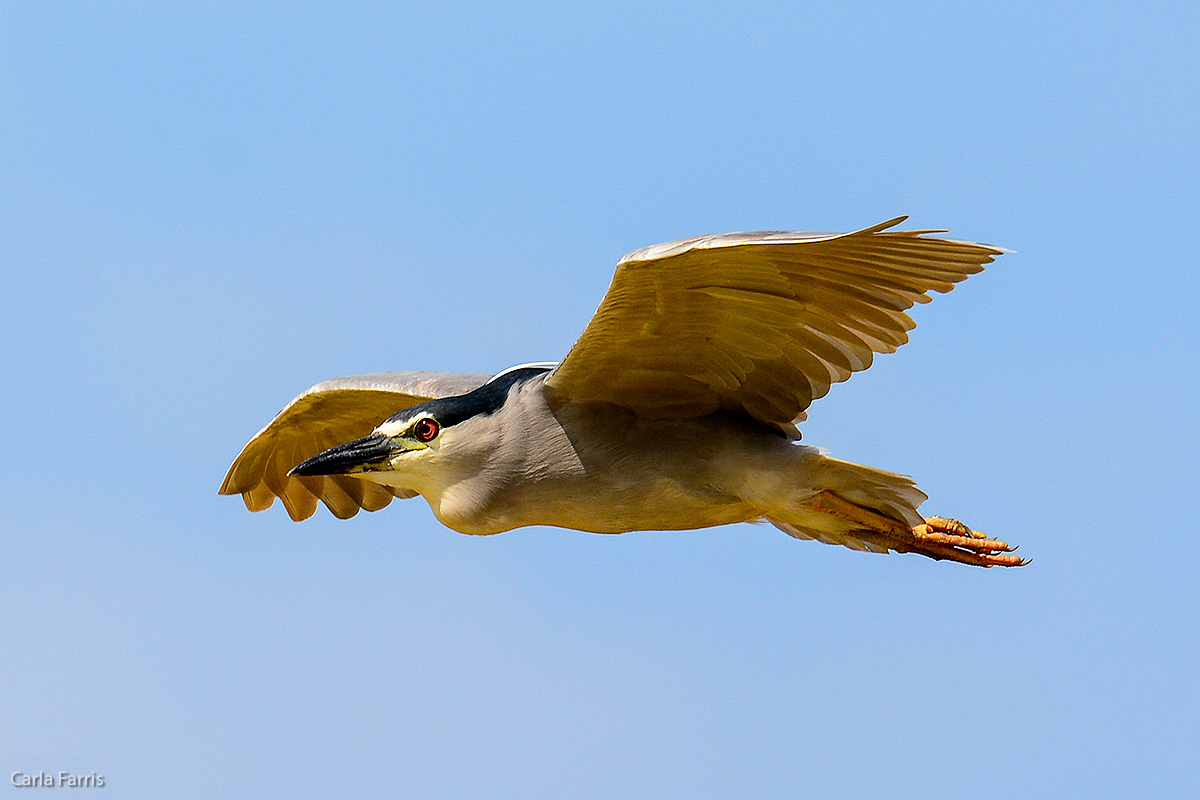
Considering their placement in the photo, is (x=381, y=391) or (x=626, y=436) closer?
(x=626, y=436)

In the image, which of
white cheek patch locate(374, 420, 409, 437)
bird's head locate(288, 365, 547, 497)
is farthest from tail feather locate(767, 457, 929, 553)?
white cheek patch locate(374, 420, 409, 437)

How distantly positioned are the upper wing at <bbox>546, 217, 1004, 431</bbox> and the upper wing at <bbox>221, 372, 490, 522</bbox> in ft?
5.79

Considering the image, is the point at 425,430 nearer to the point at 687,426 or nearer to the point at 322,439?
the point at 687,426

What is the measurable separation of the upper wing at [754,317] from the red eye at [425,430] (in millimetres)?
651

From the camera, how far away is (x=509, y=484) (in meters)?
7.20

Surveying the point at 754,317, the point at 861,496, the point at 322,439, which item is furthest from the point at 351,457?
the point at 861,496

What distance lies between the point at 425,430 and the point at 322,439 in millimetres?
2286

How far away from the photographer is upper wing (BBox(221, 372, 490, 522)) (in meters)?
8.73

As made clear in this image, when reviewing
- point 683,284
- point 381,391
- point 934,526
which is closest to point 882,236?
point 683,284

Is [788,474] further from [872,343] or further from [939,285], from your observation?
[939,285]

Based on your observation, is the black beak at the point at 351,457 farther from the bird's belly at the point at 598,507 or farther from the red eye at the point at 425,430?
the bird's belly at the point at 598,507

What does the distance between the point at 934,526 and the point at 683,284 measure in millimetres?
2047

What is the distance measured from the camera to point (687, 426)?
7.23m

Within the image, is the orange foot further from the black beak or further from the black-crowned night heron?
the black beak
